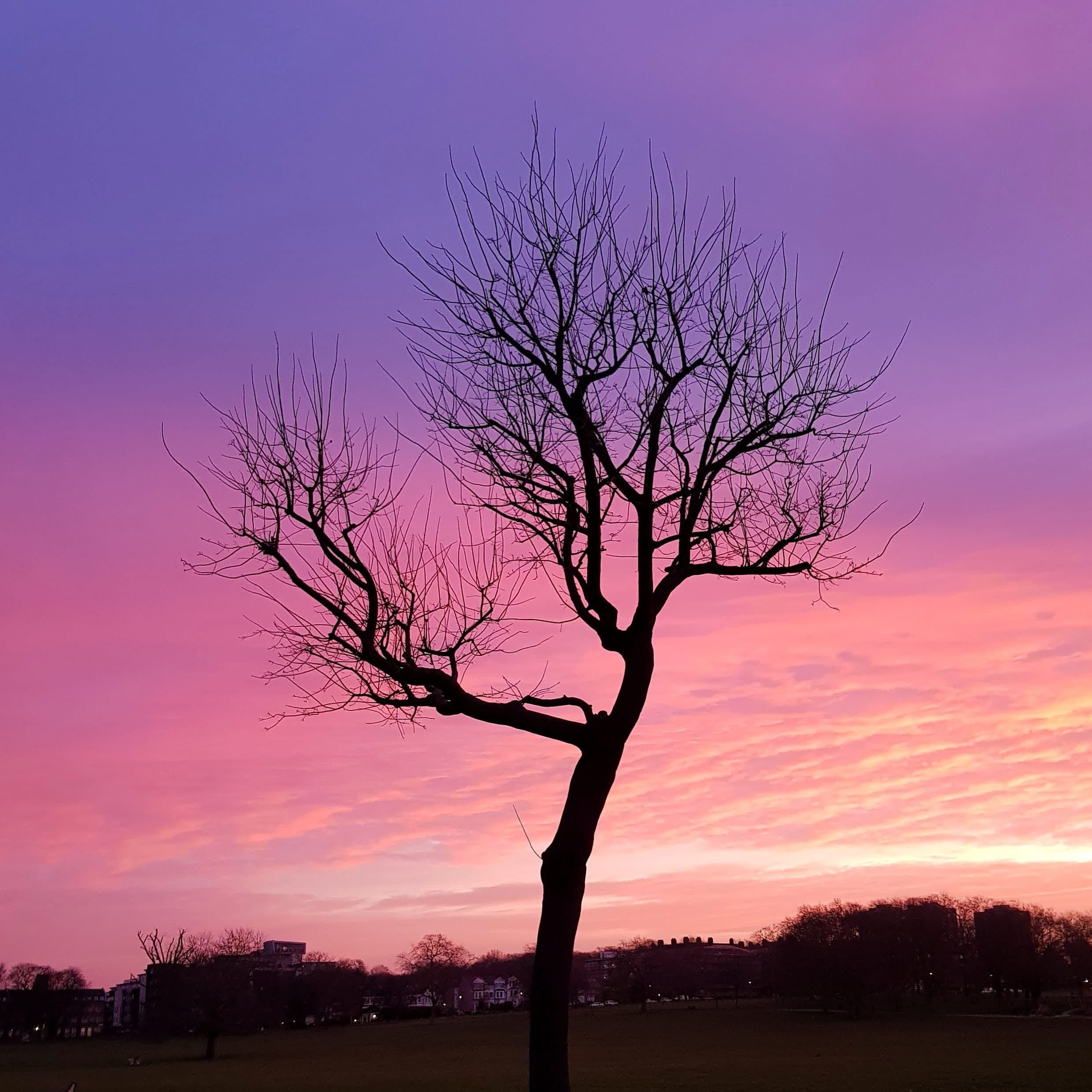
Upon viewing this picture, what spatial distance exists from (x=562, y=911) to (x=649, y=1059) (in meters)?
60.1

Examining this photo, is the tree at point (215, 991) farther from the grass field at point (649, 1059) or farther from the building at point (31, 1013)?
the building at point (31, 1013)

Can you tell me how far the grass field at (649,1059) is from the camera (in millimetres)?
42375

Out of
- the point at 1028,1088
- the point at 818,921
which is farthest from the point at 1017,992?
the point at 1028,1088

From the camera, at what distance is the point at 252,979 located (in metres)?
96.1

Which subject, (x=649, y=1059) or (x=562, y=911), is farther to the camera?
(x=649, y=1059)

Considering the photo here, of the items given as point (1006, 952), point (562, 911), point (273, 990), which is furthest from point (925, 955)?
point (562, 911)

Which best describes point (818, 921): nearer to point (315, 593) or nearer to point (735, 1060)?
point (735, 1060)

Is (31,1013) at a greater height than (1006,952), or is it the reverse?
(1006,952)

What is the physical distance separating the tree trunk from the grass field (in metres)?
32.5

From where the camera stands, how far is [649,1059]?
6112 cm

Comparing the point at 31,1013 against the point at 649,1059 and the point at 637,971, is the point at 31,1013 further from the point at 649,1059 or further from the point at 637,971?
the point at 649,1059

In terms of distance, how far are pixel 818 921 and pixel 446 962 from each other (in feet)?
216

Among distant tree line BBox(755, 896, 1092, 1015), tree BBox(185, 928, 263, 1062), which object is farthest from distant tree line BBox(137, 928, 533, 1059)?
distant tree line BBox(755, 896, 1092, 1015)

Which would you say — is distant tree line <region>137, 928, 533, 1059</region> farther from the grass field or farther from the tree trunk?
the tree trunk
